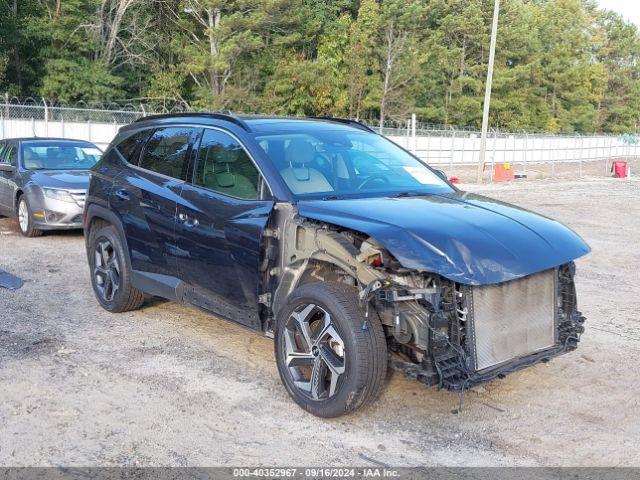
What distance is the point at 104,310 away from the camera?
6684 millimetres

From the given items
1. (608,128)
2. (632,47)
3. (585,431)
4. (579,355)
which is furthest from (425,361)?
(632,47)

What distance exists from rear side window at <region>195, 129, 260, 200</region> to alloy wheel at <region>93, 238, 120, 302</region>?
150cm

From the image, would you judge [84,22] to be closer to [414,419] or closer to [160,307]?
[160,307]

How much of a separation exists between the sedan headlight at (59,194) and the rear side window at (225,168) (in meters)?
5.57

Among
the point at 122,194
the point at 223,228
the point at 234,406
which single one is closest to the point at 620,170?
the point at 122,194

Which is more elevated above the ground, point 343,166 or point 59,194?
point 343,166

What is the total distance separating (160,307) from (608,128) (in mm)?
92746

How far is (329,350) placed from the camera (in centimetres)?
428

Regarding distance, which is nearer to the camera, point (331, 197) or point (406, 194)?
point (331, 197)

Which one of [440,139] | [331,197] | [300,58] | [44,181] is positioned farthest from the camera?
[300,58]

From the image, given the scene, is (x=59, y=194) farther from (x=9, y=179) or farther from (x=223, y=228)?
(x=223, y=228)

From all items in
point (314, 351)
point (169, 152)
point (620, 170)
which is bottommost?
point (314, 351)

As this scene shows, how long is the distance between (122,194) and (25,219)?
5199 mm

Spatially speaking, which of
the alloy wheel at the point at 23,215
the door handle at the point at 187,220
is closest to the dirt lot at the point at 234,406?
the door handle at the point at 187,220
